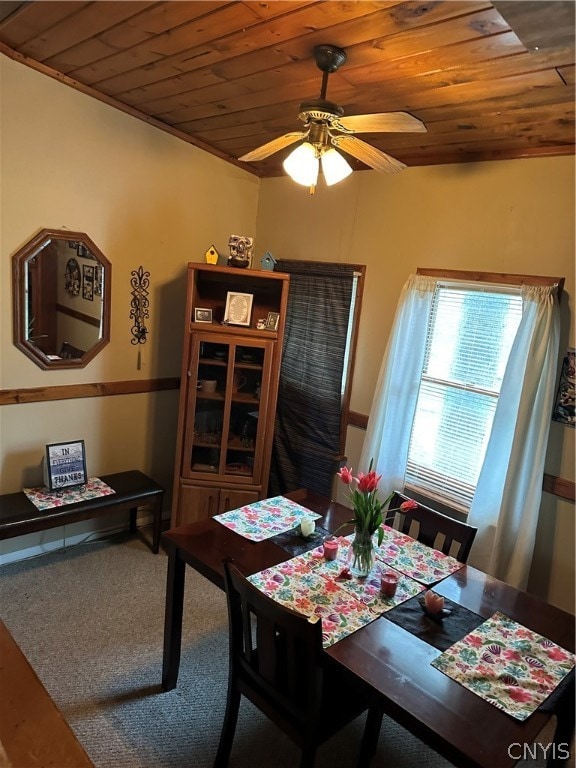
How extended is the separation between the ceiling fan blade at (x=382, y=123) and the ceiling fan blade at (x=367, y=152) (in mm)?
75

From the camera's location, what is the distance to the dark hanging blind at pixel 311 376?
3.33 metres

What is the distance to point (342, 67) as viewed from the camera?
2.03 m

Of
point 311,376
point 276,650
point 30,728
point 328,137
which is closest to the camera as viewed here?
point 30,728

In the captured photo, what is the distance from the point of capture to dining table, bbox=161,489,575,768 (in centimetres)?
136

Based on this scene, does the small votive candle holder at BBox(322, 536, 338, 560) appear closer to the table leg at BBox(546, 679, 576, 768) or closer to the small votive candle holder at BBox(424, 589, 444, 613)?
the small votive candle holder at BBox(424, 589, 444, 613)

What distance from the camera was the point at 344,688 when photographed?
180 cm

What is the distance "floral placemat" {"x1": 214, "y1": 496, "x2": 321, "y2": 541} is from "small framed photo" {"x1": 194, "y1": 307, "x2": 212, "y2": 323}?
1.28m

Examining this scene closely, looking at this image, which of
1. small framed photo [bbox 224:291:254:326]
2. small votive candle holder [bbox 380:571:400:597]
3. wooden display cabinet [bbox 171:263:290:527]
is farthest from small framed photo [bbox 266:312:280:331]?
small votive candle holder [bbox 380:571:400:597]

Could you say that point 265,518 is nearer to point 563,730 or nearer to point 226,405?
point 226,405

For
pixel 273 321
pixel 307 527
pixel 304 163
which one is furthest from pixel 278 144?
pixel 307 527

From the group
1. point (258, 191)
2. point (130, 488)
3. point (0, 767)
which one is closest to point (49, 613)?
point (130, 488)

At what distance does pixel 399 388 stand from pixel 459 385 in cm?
34

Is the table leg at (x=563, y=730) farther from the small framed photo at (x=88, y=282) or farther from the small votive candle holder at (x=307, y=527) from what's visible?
the small framed photo at (x=88, y=282)

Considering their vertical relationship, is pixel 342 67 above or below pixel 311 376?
above
